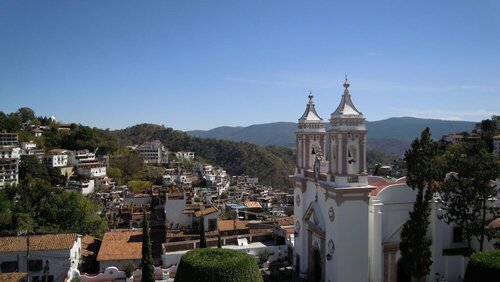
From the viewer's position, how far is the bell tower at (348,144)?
19125mm

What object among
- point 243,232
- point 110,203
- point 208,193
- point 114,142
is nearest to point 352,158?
point 243,232

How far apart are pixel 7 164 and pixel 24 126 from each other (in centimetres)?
3051

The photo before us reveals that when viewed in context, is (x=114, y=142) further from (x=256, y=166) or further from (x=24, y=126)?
(x=256, y=166)

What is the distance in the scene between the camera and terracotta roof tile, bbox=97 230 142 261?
82.5 feet

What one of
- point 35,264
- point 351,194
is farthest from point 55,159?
point 351,194

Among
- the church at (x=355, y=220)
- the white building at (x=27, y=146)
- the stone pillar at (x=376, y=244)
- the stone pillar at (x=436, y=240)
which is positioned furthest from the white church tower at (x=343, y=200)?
the white building at (x=27, y=146)

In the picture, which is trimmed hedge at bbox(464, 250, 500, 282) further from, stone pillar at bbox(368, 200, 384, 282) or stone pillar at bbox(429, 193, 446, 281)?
stone pillar at bbox(429, 193, 446, 281)

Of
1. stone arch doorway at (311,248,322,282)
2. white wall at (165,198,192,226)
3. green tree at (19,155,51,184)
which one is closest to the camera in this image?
stone arch doorway at (311,248,322,282)

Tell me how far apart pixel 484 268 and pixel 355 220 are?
6.04 metres

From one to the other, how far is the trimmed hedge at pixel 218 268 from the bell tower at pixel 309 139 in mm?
8959

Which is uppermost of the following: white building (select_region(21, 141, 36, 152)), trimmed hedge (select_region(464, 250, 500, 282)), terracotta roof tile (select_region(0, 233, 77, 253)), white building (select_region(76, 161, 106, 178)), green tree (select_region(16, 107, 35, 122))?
green tree (select_region(16, 107, 35, 122))

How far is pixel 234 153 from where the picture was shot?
130750mm

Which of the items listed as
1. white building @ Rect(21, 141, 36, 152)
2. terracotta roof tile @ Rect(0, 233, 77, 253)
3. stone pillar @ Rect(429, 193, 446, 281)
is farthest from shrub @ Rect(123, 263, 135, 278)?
white building @ Rect(21, 141, 36, 152)

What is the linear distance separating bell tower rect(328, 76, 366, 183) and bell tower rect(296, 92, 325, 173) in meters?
3.73
